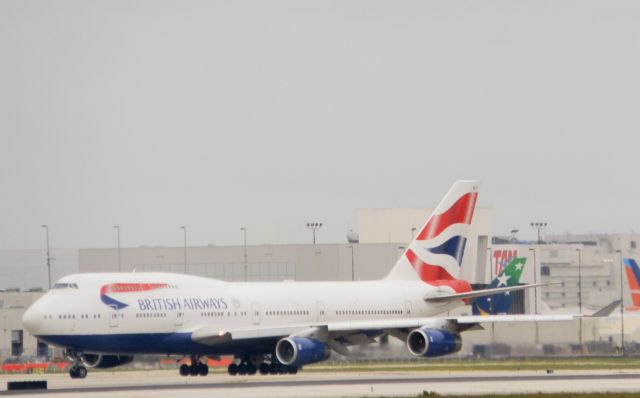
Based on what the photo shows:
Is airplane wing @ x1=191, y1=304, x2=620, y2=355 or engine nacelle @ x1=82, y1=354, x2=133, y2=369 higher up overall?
airplane wing @ x1=191, y1=304, x2=620, y2=355

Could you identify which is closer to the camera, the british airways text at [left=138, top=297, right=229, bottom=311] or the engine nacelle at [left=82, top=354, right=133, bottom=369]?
the british airways text at [left=138, top=297, right=229, bottom=311]

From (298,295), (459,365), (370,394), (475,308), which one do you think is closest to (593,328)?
(475,308)

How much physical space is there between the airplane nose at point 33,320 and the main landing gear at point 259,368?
13209 mm

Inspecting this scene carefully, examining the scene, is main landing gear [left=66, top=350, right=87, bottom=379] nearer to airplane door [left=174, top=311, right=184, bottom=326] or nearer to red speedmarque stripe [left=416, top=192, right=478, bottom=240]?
Result: airplane door [left=174, top=311, right=184, bottom=326]

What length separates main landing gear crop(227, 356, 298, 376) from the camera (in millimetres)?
84438

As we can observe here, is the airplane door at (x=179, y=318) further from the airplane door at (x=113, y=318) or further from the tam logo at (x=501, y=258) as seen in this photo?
the tam logo at (x=501, y=258)

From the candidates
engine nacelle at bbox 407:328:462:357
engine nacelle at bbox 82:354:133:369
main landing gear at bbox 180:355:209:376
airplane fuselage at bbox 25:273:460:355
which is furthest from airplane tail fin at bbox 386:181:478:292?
engine nacelle at bbox 82:354:133:369

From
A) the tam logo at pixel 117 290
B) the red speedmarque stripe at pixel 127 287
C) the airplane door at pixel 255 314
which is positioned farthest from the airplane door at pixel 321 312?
the tam logo at pixel 117 290

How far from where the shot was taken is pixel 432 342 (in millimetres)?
80562

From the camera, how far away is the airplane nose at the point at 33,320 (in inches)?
3073

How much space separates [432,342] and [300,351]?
760cm

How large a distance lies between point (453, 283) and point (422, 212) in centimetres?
7668

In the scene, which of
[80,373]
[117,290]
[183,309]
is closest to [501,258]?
[183,309]

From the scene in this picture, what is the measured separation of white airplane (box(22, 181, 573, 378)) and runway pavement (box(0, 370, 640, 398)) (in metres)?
1.64
